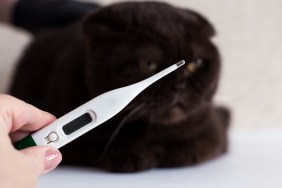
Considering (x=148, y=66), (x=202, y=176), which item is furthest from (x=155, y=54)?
(x=202, y=176)

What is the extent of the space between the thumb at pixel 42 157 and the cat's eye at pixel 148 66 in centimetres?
33

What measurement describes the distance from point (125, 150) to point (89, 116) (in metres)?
0.38

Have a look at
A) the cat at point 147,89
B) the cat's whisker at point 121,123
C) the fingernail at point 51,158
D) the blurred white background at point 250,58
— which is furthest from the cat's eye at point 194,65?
the fingernail at point 51,158

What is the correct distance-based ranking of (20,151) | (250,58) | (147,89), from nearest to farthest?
(20,151) → (147,89) → (250,58)

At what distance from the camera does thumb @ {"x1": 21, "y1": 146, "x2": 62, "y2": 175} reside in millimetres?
520

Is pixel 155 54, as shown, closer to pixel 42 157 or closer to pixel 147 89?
pixel 147 89

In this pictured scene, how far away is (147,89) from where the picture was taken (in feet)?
2.75

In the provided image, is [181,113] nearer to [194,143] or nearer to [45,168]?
[194,143]

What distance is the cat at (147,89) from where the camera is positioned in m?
0.85

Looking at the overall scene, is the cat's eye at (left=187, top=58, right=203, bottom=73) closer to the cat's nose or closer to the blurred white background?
the cat's nose

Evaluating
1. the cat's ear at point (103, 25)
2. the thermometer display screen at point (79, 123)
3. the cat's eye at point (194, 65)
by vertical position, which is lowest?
the cat's eye at point (194, 65)

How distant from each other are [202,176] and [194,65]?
229mm

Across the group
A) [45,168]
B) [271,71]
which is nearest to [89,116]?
[45,168]

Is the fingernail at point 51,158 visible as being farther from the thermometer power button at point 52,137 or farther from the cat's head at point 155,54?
the cat's head at point 155,54
